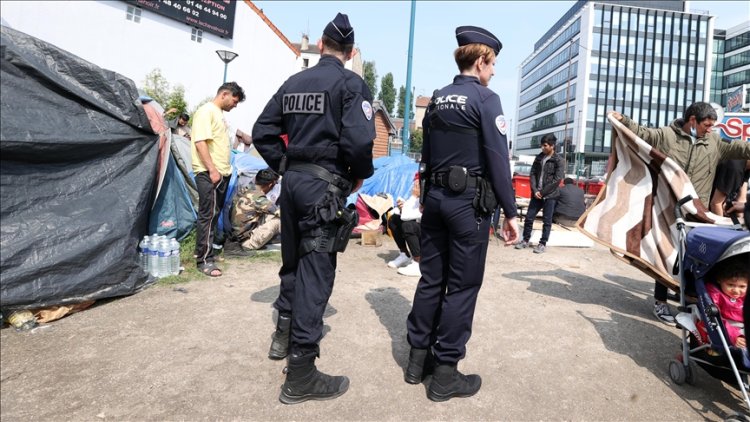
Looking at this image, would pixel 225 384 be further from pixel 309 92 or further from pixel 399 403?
pixel 309 92

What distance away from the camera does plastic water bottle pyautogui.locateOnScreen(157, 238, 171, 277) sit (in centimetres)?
454

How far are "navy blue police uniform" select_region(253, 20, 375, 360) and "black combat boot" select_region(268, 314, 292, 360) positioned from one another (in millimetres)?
432

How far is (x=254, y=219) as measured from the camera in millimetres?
6242

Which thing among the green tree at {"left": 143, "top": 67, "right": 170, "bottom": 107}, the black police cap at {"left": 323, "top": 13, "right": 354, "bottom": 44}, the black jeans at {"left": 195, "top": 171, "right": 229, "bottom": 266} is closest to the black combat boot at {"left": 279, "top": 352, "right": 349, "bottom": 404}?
the black police cap at {"left": 323, "top": 13, "right": 354, "bottom": 44}

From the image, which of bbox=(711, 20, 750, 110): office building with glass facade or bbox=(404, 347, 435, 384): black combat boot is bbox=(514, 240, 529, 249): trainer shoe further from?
bbox=(711, 20, 750, 110): office building with glass facade

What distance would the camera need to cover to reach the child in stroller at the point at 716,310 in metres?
2.54

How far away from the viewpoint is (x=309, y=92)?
8.46ft

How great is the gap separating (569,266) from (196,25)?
26974 millimetres

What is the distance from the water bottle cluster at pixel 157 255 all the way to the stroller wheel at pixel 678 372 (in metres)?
4.56

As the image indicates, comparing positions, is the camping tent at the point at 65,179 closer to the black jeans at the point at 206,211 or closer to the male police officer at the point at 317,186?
the black jeans at the point at 206,211

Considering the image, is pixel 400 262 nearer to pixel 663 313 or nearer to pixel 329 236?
pixel 663 313

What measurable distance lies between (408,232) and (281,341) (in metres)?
2.86

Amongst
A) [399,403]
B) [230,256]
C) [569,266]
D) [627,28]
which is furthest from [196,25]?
[627,28]

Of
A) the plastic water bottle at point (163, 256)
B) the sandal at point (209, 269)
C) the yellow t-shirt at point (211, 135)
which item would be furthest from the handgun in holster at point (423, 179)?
the plastic water bottle at point (163, 256)
